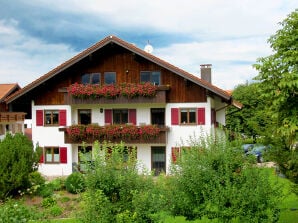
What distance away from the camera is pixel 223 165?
1055 cm

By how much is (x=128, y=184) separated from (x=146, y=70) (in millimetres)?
17160

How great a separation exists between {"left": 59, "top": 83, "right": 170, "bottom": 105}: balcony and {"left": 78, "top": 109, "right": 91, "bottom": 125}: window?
140 cm

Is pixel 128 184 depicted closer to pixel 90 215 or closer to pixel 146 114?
pixel 90 215

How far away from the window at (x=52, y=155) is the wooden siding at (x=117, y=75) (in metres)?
3.24

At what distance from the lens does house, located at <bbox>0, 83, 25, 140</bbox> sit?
1567 inches

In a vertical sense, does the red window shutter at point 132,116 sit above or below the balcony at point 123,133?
above

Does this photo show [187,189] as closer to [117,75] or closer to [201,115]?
[201,115]

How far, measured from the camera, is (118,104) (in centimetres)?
2647

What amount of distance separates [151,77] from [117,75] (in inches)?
92.0

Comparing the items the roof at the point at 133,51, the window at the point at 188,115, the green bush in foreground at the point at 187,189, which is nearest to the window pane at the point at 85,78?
the roof at the point at 133,51

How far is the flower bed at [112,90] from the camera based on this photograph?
25094 mm

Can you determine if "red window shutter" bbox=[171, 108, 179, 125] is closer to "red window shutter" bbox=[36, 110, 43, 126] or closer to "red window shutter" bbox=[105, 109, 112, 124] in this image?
"red window shutter" bbox=[105, 109, 112, 124]

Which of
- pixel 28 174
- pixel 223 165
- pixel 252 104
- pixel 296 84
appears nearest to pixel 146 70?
pixel 28 174

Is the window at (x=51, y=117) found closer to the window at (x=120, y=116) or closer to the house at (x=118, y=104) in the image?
the house at (x=118, y=104)
